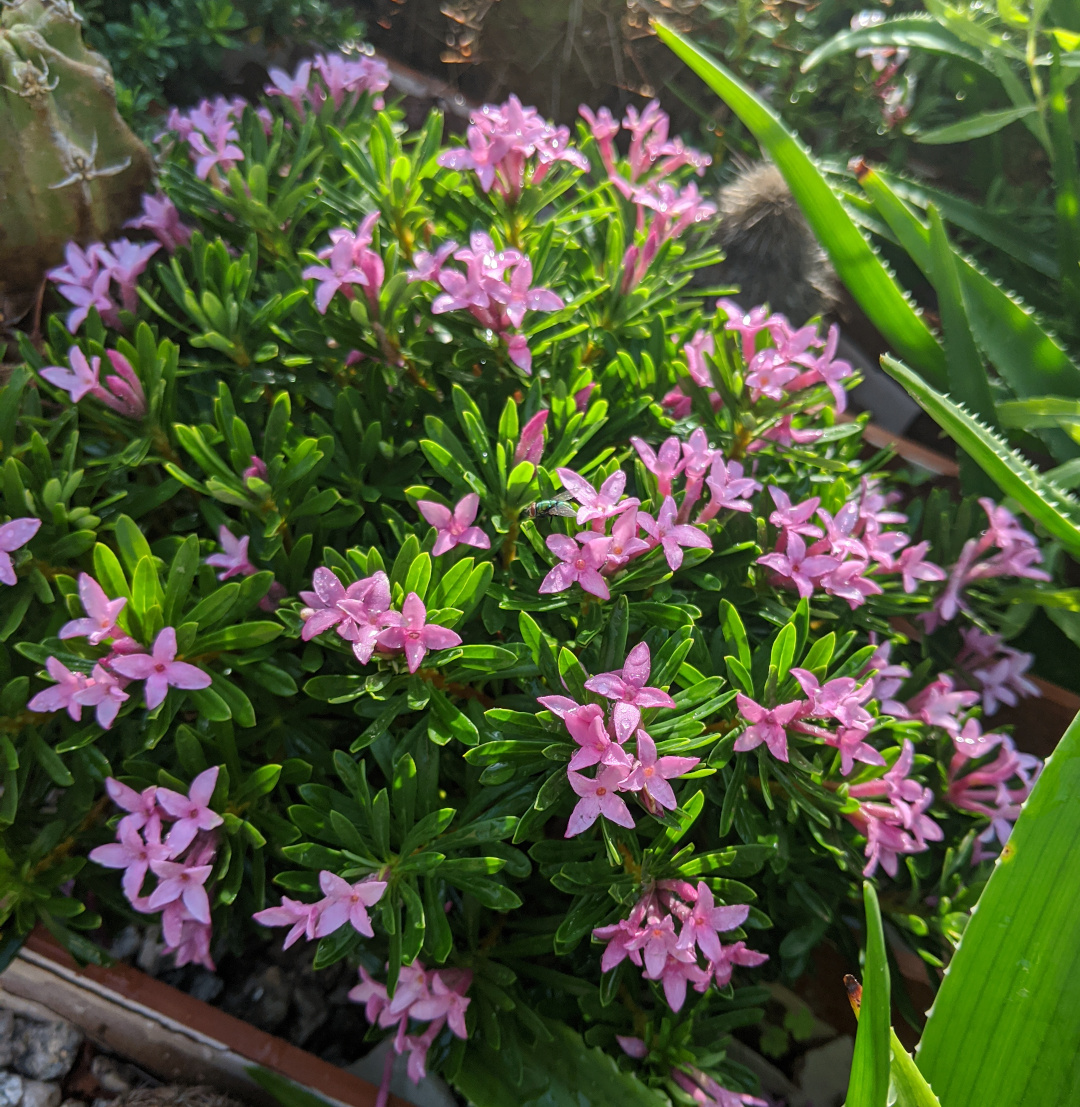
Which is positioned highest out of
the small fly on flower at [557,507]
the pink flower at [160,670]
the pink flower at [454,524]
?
the small fly on flower at [557,507]

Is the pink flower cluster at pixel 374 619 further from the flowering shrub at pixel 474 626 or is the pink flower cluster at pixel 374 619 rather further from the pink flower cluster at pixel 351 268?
the pink flower cluster at pixel 351 268

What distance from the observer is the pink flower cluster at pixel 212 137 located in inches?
43.0

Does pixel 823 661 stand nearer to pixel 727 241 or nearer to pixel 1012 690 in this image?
pixel 1012 690

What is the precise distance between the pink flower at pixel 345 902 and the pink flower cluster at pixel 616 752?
7.1 inches

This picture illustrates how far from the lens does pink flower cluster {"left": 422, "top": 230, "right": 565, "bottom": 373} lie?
87 cm

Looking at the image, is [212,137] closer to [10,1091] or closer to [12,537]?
[12,537]

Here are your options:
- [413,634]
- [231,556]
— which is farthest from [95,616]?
[413,634]

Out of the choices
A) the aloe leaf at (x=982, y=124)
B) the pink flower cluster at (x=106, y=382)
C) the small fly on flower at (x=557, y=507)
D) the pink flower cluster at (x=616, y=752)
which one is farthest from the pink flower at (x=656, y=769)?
the aloe leaf at (x=982, y=124)

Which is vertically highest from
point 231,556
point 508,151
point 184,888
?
point 508,151

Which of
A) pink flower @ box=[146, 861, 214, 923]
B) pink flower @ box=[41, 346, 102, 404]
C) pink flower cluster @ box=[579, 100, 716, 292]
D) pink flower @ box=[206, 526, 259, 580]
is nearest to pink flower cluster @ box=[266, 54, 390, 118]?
pink flower cluster @ box=[579, 100, 716, 292]

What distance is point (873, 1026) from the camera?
613 mm

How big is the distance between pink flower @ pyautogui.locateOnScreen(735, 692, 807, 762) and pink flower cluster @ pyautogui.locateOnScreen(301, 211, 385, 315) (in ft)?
1.94

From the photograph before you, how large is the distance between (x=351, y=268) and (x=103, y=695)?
50 cm

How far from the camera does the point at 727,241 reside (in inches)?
73.5
